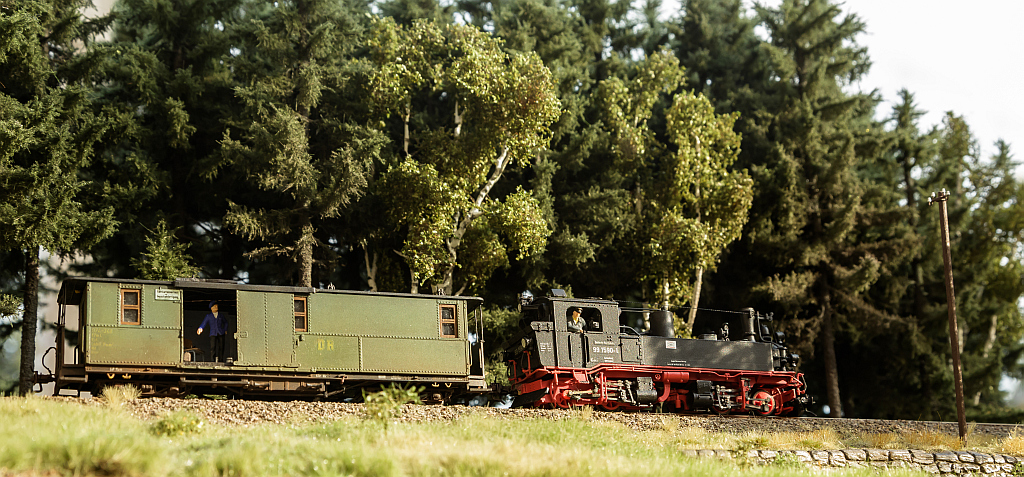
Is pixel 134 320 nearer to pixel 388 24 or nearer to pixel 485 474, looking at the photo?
pixel 485 474

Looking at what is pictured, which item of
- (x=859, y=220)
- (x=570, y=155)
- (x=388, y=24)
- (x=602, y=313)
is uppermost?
(x=388, y=24)

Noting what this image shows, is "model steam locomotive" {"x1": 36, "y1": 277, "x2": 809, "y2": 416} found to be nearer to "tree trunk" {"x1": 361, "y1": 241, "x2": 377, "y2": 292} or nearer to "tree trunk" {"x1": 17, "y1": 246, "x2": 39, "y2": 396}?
"tree trunk" {"x1": 17, "y1": 246, "x2": 39, "y2": 396}

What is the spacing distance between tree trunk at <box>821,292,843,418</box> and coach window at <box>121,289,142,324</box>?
22202mm

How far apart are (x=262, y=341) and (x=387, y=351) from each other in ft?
8.46

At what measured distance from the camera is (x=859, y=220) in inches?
1224

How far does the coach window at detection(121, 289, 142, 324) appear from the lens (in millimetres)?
16094

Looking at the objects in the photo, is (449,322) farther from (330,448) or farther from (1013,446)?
(1013,446)

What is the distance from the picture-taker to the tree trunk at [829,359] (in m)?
28.9

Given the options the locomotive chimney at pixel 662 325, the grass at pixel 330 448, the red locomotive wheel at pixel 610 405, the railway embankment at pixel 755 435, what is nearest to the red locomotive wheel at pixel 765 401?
the locomotive chimney at pixel 662 325

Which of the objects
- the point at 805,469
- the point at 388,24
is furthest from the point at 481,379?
the point at 388,24

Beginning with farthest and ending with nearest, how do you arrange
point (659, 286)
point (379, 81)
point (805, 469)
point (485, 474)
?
1. point (659, 286)
2. point (379, 81)
3. point (805, 469)
4. point (485, 474)

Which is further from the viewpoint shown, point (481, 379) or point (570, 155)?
point (570, 155)

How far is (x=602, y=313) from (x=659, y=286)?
7.84 meters

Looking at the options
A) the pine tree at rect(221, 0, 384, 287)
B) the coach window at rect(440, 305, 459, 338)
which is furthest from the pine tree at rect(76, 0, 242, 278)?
the coach window at rect(440, 305, 459, 338)
